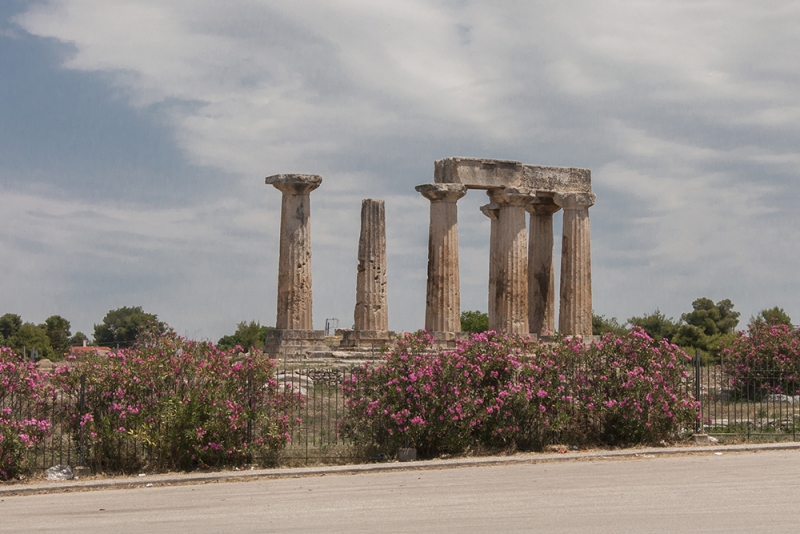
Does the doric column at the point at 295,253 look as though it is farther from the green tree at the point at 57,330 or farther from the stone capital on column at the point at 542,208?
the green tree at the point at 57,330

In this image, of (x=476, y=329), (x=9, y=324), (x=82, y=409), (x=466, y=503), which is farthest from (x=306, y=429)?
(x=9, y=324)

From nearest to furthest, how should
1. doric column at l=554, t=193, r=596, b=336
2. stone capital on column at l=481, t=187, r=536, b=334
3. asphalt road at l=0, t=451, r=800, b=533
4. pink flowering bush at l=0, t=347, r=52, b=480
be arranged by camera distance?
asphalt road at l=0, t=451, r=800, b=533 < pink flowering bush at l=0, t=347, r=52, b=480 < stone capital on column at l=481, t=187, r=536, b=334 < doric column at l=554, t=193, r=596, b=336

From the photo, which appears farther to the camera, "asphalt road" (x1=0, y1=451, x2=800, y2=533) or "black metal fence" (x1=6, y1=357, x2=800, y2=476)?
"black metal fence" (x1=6, y1=357, x2=800, y2=476)

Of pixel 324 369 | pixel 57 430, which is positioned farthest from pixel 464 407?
pixel 324 369

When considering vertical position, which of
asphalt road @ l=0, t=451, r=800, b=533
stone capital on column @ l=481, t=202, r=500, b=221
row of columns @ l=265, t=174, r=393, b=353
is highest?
stone capital on column @ l=481, t=202, r=500, b=221

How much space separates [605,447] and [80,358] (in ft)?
33.5

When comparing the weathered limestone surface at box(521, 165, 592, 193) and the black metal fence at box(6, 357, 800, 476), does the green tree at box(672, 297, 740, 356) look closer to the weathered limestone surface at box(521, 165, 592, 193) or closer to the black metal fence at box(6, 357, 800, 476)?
the weathered limestone surface at box(521, 165, 592, 193)

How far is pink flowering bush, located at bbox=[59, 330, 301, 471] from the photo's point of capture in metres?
19.2

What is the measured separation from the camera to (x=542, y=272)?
38.0m

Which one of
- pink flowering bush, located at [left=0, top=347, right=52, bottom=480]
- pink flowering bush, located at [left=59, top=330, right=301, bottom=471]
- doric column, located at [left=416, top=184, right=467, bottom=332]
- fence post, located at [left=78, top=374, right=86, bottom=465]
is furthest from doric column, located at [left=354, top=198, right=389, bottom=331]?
pink flowering bush, located at [left=0, top=347, right=52, bottom=480]

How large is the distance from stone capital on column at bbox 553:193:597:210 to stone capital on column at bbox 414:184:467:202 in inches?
147

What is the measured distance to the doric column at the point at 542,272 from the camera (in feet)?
124

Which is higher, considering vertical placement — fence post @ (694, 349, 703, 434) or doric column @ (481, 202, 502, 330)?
doric column @ (481, 202, 502, 330)

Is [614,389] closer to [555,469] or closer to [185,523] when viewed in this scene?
[555,469]
